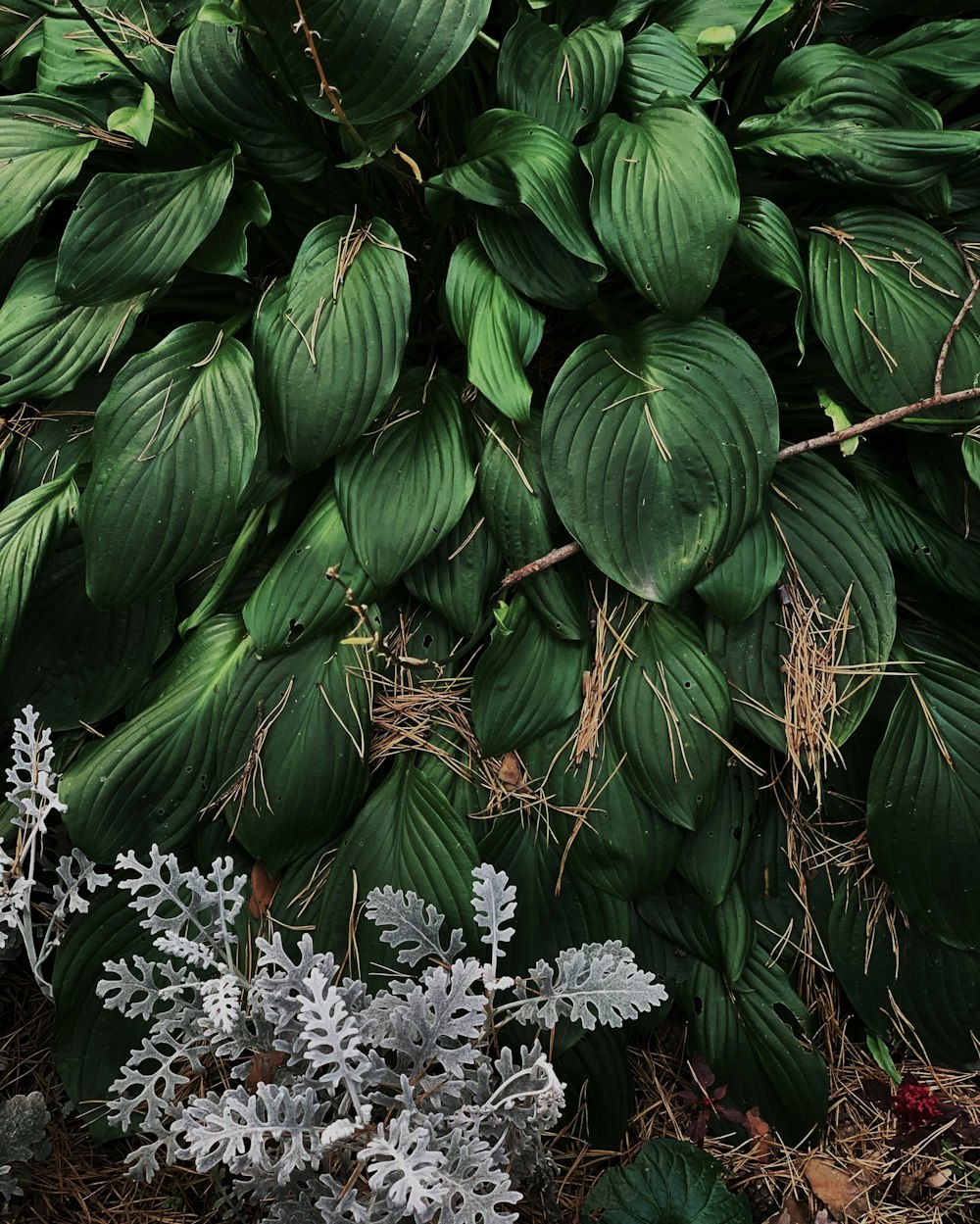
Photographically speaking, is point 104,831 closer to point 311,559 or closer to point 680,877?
point 311,559

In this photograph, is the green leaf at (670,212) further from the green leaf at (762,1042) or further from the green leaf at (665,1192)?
the green leaf at (665,1192)

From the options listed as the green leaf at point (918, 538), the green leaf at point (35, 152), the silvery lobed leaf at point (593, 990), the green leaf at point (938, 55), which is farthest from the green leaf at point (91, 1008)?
the green leaf at point (938, 55)

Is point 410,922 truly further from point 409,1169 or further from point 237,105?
point 237,105

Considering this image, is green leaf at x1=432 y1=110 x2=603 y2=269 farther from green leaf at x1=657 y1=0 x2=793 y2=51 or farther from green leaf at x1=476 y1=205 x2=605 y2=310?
green leaf at x1=657 y1=0 x2=793 y2=51

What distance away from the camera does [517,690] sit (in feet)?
4.39

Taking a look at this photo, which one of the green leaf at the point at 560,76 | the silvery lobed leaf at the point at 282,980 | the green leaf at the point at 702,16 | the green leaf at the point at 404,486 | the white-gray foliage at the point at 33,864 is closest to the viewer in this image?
the silvery lobed leaf at the point at 282,980

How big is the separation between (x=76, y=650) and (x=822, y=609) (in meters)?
1.08

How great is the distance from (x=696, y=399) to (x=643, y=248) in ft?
0.66

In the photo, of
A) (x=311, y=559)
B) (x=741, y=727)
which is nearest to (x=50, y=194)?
(x=311, y=559)

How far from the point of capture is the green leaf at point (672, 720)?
4.23 feet

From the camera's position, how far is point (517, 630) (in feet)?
4.44

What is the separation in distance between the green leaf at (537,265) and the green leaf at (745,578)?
411 mm

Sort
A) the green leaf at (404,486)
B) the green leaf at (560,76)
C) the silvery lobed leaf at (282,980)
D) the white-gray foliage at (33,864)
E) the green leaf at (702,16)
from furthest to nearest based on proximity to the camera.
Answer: the green leaf at (702,16) → the green leaf at (560,76) → the green leaf at (404,486) → the white-gray foliage at (33,864) → the silvery lobed leaf at (282,980)

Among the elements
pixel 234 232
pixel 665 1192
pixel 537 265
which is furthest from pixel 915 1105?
pixel 234 232
